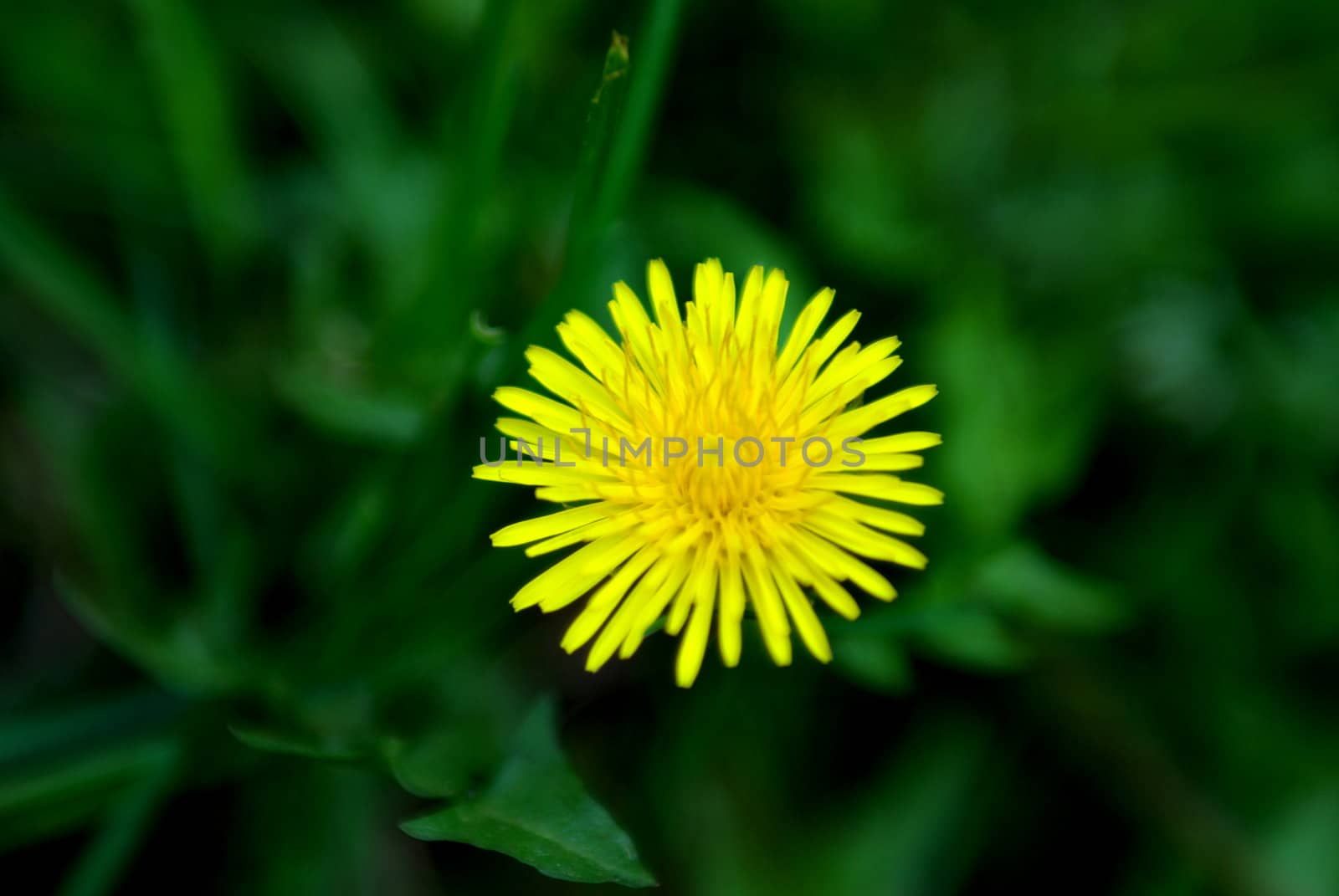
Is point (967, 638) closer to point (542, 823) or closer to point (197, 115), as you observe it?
point (542, 823)

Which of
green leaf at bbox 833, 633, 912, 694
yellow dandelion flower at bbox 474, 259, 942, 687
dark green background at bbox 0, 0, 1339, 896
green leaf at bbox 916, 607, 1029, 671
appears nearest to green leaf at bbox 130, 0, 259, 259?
dark green background at bbox 0, 0, 1339, 896

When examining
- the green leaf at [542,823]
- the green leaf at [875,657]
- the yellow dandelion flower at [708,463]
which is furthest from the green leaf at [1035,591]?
the green leaf at [542,823]

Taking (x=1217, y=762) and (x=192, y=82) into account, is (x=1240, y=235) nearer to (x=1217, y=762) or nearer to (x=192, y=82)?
(x=1217, y=762)

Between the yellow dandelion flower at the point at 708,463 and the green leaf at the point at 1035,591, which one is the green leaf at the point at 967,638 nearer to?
the green leaf at the point at 1035,591

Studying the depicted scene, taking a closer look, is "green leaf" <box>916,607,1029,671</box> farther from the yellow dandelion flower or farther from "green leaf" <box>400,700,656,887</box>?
"green leaf" <box>400,700,656,887</box>

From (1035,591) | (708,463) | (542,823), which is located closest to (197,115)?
(708,463)
